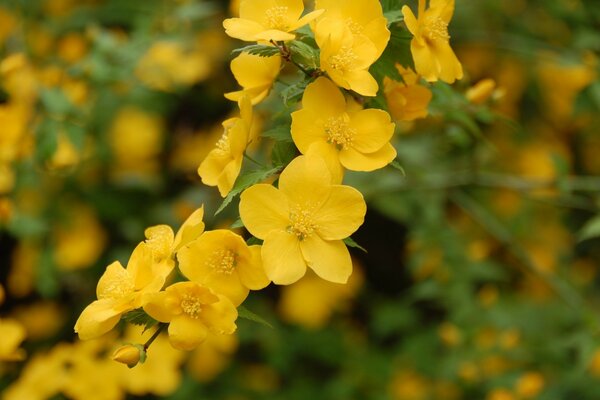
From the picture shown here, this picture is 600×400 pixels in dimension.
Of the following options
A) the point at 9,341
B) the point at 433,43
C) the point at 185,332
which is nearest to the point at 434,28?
the point at 433,43

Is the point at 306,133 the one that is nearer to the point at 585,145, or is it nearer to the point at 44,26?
the point at 44,26

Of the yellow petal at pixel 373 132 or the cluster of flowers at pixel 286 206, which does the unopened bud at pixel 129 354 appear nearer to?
the cluster of flowers at pixel 286 206

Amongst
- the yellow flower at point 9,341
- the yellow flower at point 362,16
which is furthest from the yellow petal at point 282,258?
the yellow flower at point 9,341

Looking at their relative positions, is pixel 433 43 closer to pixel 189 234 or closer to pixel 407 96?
pixel 407 96

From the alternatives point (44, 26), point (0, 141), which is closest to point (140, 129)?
Answer: point (44, 26)

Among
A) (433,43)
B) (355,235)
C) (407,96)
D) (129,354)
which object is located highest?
(433,43)

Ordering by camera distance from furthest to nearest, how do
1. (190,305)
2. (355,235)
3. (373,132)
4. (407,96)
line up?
(355,235)
(407,96)
(373,132)
(190,305)

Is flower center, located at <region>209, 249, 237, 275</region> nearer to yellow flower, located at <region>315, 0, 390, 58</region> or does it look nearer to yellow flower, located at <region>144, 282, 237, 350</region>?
yellow flower, located at <region>144, 282, 237, 350</region>
